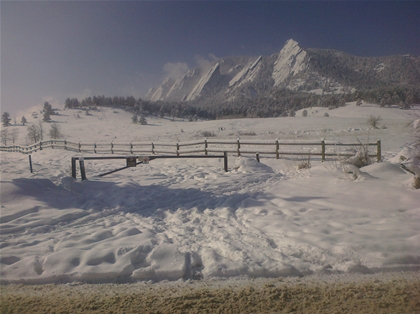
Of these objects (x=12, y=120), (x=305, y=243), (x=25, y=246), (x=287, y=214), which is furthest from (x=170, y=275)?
(x=12, y=120)

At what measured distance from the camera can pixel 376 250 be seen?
325 centimetres

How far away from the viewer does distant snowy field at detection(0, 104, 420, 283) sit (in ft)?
10.2

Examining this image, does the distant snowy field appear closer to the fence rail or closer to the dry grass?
the dry grass

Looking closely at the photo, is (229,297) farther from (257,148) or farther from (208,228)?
(257,148)

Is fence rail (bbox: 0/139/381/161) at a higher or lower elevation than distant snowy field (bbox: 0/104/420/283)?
higher

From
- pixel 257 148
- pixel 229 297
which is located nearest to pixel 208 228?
pixel 229 297

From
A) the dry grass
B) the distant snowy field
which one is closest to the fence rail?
the distant snowy field

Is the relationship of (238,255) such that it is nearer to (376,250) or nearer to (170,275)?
(170,275)

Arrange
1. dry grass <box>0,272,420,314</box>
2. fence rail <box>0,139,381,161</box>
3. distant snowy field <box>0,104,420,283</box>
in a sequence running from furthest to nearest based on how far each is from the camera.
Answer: fence rail <box>0,139,381,161</box> < distant snowy field <box>0,104,420,283</box> < dry grass <box>0,272,420,314</box>

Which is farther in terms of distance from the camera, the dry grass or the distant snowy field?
the distant snowy field

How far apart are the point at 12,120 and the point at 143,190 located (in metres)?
85.6

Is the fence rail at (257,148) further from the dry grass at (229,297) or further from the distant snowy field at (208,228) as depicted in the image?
the dry grass at (229,297)

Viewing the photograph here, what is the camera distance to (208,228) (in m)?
4.52

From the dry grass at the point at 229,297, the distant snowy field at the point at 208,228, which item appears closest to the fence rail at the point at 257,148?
the distant snowy field at the point at 208,228
